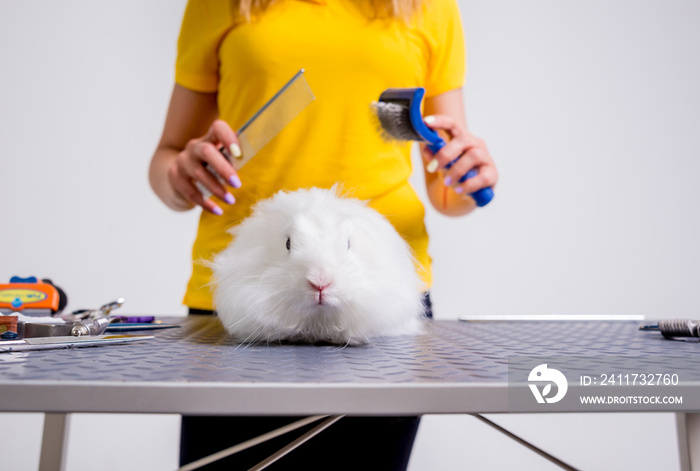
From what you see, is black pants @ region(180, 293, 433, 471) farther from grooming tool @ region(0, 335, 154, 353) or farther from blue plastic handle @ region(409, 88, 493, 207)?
blue plastic handle @ region(409, 88, 493, 207)

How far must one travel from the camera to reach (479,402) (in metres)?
0.40

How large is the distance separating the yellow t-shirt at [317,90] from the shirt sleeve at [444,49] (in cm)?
5

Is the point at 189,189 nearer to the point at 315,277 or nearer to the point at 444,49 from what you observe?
the point at 315,277

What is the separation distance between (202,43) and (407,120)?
521mm

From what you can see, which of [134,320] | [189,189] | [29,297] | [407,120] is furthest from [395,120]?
[29,297]

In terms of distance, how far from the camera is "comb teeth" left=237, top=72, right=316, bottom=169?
0.75 m

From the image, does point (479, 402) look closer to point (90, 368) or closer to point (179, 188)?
point (90, 368)

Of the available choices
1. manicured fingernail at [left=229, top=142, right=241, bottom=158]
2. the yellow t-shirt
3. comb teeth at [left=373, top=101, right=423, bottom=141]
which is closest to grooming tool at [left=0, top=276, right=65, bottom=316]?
the yellow t-shirt

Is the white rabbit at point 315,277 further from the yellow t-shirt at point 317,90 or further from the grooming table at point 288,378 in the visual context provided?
the yellow t-shirt at point 317,90

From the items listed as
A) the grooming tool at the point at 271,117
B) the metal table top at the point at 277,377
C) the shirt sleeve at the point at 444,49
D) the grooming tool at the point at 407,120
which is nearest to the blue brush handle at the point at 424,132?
the grooming tool at the point at 407,120

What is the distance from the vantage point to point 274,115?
78 cm

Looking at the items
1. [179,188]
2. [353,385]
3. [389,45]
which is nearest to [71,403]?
[353,385]

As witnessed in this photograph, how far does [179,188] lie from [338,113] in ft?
1.14

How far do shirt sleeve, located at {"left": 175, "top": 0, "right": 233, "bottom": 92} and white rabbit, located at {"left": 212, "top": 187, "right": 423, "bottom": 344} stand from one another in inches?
17.6
